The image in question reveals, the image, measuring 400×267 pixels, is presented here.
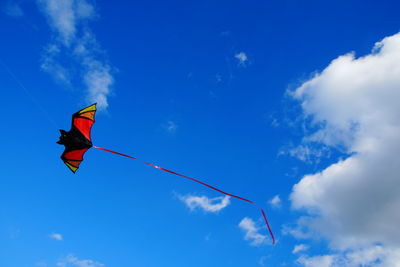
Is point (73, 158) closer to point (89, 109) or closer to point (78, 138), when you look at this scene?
point (78, 138)

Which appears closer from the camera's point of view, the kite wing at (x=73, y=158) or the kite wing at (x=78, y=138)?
the kite wing at (x=78, y=138)

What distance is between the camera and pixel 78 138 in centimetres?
1270

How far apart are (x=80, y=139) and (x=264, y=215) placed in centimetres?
983

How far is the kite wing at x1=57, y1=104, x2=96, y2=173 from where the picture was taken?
496 inches

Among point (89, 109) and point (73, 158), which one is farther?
point (73, 158)

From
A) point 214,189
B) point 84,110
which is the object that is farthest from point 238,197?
point 84,110

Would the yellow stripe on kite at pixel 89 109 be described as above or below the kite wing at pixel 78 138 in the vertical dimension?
above

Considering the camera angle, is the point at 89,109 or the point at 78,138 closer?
the point at 78,138

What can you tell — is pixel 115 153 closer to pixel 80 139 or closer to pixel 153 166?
pixel 153 166

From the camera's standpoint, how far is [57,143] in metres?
12.6

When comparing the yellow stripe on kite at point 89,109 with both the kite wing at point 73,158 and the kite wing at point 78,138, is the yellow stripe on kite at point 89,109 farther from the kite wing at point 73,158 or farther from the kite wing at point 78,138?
the kite wing at point 73,158

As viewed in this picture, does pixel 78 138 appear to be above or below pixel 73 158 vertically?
Answer: below

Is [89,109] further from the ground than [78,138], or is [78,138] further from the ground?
[89,109]

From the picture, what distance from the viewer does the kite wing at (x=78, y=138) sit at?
41.3 feet
